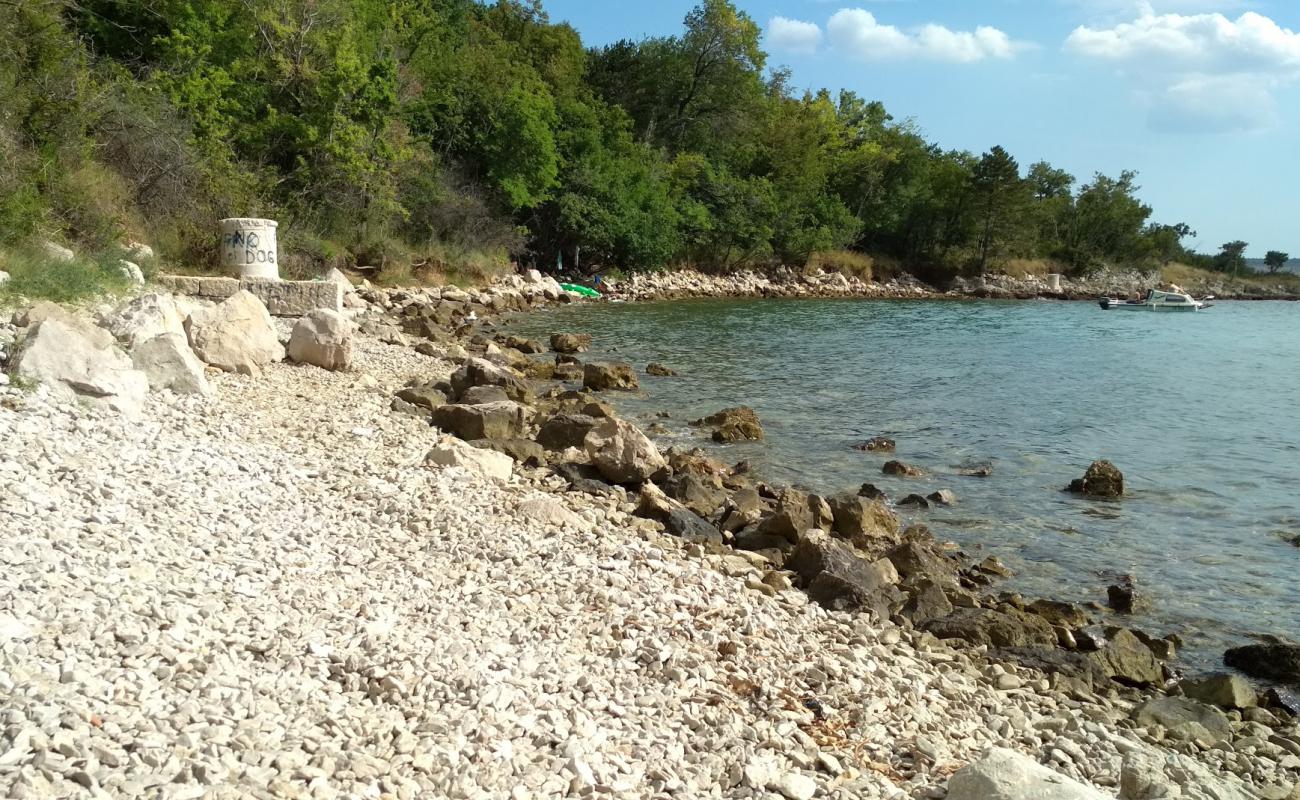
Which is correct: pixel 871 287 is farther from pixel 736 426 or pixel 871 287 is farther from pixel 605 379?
pixel 736 426

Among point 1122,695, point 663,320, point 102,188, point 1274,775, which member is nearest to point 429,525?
point 1122,695

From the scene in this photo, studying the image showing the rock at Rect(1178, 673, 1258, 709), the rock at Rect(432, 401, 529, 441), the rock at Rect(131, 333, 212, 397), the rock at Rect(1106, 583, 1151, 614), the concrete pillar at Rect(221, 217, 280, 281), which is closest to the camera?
the rock at Rect(1178, 673, 1258, 709)

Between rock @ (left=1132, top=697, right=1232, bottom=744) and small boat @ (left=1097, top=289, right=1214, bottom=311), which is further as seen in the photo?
small boat @ (left=1097, top=289, right=1214, bottom=311)

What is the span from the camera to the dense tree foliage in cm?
1939

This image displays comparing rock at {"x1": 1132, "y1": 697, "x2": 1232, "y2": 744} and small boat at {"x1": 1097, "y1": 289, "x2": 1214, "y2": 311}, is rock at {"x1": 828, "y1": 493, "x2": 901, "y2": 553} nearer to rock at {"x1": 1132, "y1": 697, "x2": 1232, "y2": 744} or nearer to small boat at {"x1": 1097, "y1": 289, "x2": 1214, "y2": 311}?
rock at {"x1": 1132, "y1": 697, "x2": 1232, "y2": 744}

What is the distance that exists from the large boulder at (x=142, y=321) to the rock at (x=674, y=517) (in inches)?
215

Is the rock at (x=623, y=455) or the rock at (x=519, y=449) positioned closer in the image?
the rock at (x=623, y=455)

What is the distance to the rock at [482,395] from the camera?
Result: 12.5 m

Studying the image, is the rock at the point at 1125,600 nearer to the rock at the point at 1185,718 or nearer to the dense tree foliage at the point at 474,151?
the rock at the point at 1185,718

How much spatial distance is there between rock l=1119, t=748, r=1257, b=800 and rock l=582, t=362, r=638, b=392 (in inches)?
519

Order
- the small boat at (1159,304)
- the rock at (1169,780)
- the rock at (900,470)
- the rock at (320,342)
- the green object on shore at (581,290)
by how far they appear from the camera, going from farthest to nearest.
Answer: the small boat at (1159,304)
the green object on shore at (581,290)
the rock at (320,342)
the rock at (900,470)
the rock at (1169,780)

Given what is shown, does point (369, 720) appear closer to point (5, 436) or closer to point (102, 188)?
point (5, 436)

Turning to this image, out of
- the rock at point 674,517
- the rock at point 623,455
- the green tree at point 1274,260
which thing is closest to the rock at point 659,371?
the rock at point 623,455

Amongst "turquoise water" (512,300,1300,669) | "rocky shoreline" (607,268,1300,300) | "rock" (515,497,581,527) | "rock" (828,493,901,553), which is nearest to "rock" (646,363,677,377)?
"turquoise water" (512,300,1300,669)
